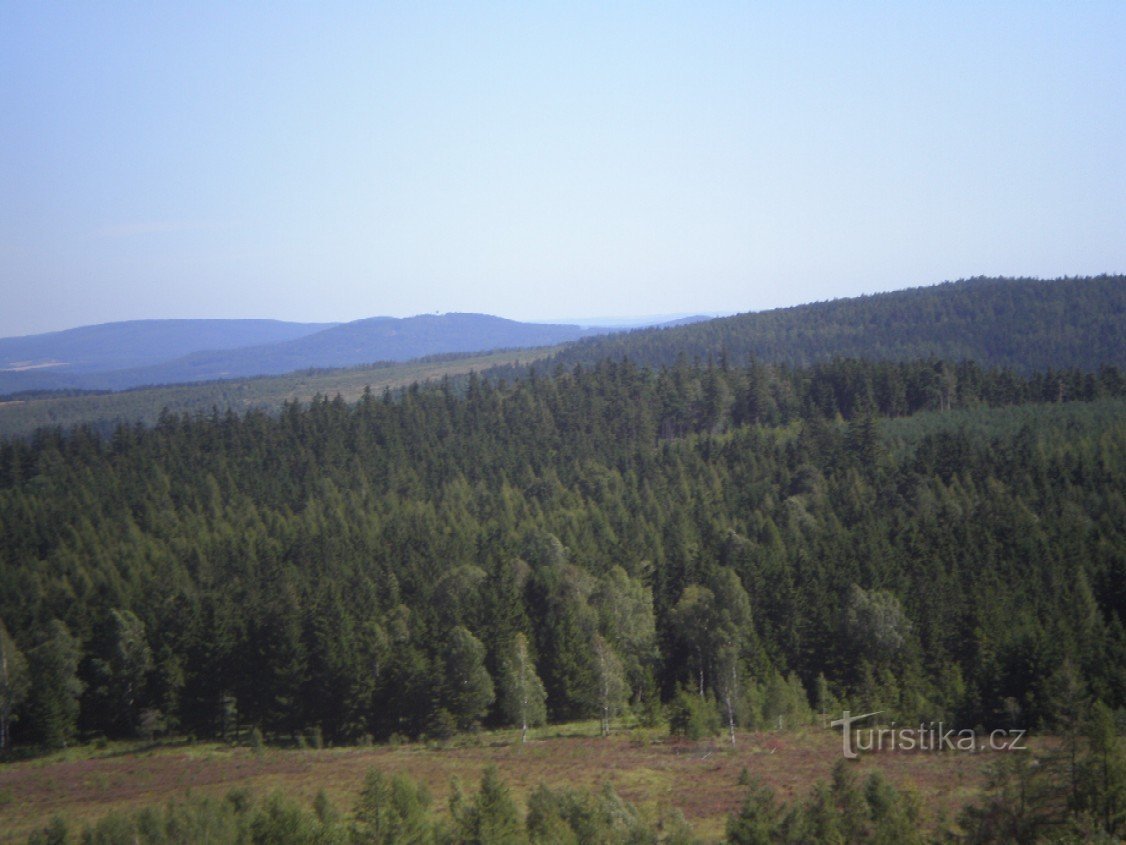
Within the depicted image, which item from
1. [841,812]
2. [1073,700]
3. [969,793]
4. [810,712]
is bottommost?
[810,712]

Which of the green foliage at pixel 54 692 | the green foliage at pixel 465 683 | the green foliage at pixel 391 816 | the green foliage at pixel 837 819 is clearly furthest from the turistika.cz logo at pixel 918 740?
the green foliage at pixel 54 692

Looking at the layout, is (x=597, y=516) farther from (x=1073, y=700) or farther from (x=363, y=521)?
(x=1073, y=700)

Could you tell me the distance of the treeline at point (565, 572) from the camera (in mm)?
52188

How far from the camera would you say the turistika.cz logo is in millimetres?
38312

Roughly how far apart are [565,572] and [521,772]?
24768 mm

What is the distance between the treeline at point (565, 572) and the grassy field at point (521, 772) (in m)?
3.93

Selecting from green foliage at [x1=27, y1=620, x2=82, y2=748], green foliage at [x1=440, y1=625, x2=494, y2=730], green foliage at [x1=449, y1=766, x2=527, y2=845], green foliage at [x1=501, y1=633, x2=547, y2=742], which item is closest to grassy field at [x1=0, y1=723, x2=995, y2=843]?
green foliage at [x1=501, y1=633, x2=547, y2=742]

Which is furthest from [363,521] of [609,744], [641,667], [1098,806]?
[1098,806]

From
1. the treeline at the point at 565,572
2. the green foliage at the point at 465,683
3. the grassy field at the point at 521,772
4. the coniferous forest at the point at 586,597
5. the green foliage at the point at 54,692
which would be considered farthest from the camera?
the green foliage at the point at 54,692

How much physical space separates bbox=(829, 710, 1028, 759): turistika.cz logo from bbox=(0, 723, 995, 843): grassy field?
62 centimetres

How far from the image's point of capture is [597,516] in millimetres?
85500

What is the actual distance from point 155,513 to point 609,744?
62.7m

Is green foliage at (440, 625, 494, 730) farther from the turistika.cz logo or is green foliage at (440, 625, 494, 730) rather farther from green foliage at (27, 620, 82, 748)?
green foliage at (27, 620, 82, 748)

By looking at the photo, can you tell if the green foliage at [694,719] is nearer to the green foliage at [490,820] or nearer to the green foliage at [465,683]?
the green foliage at [465,683]
